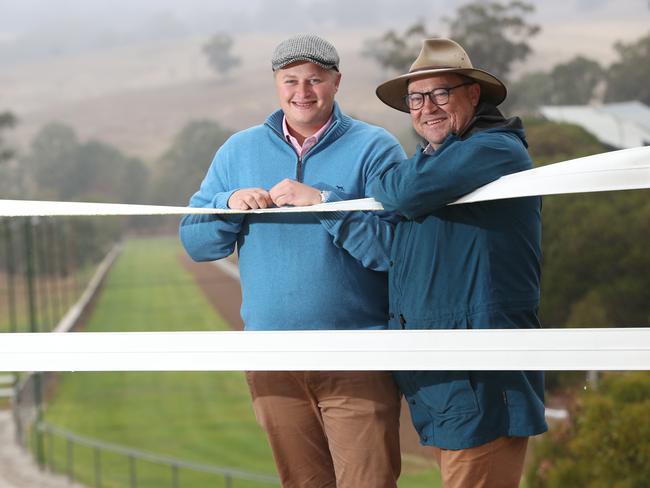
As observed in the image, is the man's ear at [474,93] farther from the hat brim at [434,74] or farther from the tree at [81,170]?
the tree at [81,170]

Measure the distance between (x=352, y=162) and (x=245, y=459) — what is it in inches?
1571

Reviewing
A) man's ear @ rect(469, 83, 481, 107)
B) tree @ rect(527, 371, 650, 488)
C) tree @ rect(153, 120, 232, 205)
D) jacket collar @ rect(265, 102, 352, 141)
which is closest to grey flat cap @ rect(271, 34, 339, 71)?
jacket collar @ rect(265, 102, 352, 141)

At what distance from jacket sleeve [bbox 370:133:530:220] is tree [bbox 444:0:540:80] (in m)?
66.0

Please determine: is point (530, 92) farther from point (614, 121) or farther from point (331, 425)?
point (331, 425)

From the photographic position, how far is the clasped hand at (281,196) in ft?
8.52

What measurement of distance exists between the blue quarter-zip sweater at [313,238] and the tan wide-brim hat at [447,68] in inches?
8.1

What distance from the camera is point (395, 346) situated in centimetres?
226

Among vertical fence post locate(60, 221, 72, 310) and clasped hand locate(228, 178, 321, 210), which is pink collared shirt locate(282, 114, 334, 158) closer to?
clasped hand locate(228, 178, 321, 210)

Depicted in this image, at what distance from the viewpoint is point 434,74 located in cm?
254

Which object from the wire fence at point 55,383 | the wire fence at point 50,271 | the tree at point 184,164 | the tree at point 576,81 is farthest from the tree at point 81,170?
the tree at point 576,81

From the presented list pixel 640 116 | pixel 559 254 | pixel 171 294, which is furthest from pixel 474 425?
pixel 171 294

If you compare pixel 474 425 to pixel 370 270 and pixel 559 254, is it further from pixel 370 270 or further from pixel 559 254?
pixel 559 254

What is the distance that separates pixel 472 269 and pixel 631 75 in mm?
72989

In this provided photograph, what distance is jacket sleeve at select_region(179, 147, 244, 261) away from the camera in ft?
9.02
